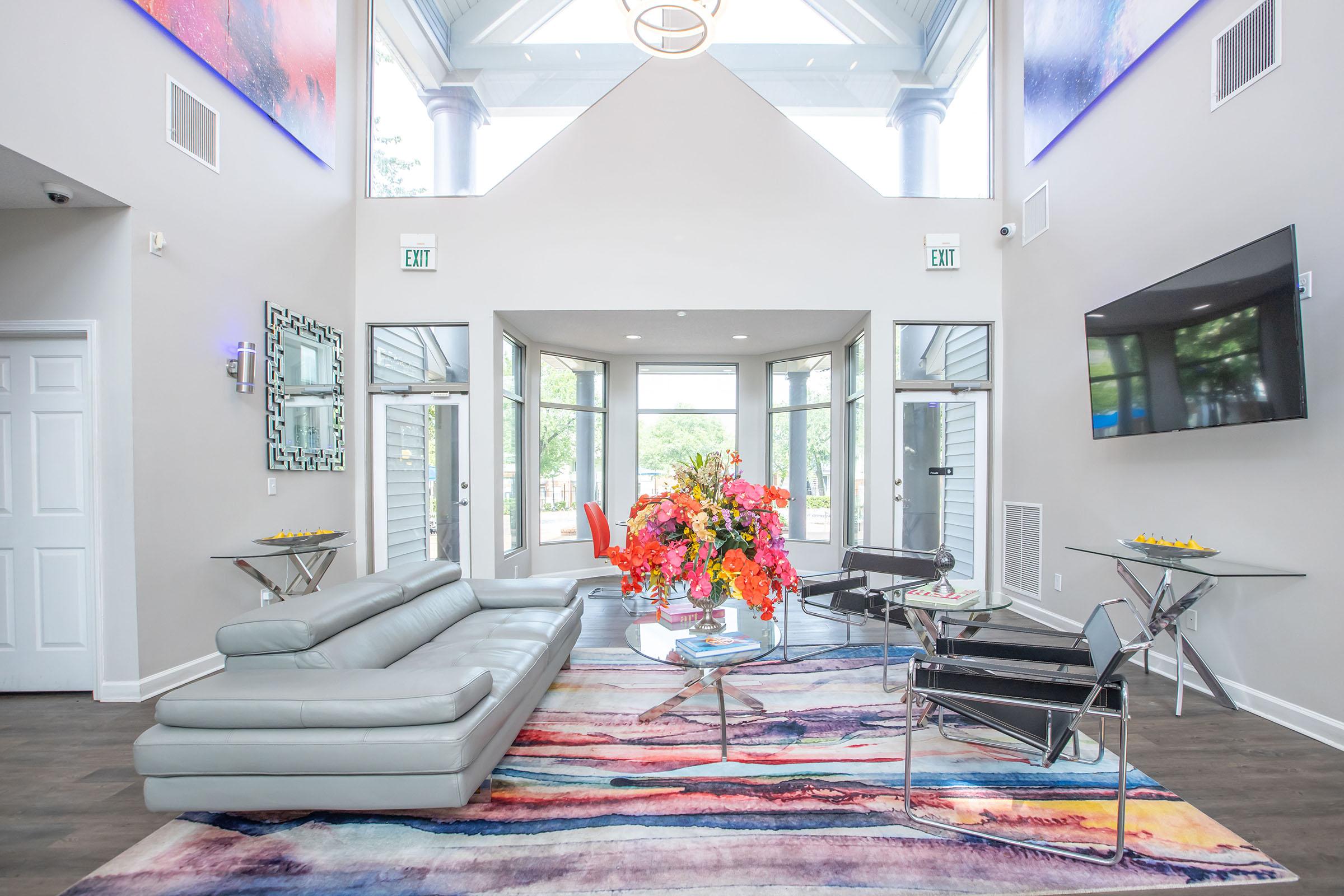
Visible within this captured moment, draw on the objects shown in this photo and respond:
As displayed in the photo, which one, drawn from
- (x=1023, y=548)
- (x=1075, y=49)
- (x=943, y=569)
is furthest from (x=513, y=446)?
(x=1075, y=49)

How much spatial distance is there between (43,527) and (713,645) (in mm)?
3660

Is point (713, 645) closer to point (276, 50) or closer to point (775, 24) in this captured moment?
point (276, 50)

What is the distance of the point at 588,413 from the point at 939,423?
380 cm

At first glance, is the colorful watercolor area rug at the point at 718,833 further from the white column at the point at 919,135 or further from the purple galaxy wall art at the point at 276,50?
the white column at the point at 919,135

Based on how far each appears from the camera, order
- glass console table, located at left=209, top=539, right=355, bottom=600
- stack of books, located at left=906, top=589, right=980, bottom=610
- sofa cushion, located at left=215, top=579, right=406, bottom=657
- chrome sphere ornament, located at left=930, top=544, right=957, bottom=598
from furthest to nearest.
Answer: glass console table, located at left=209, top=539, right=355, bottom=600, chrome sphere ornament, located at left=930, top=544, right=957, bottom=598, stack of books, located at left=906, top=589, right=980, bottom=610, sofa cushion, located at left=215, top=579, right=406, bottom=657

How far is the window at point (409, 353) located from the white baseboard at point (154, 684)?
105 inches

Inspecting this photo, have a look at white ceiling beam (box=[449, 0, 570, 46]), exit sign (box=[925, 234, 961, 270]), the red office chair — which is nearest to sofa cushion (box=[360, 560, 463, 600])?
the red office chair

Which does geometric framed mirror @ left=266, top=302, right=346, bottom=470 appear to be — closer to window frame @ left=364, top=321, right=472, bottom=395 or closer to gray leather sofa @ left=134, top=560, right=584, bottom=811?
window frame @ left=364, top=321, right=472, bottom=395

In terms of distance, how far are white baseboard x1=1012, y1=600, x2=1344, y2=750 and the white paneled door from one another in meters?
5.97

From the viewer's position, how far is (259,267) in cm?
421

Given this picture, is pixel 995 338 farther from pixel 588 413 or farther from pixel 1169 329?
pixel 588 413

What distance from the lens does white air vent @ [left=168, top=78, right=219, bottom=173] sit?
11.5ft

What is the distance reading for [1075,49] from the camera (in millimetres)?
4465

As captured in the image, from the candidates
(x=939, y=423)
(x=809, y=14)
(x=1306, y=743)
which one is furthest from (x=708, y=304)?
(x=1306, y=743)
